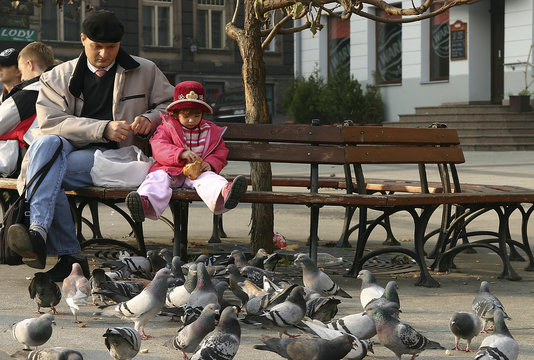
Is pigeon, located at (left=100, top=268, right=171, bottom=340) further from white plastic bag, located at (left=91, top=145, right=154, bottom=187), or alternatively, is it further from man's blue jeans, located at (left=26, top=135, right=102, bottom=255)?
white plastic bag, located at (left=91, top=145, right=154, bottom=187)

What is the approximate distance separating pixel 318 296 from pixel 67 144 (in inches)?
96.4

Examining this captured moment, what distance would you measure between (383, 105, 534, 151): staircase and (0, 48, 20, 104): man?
17936mm

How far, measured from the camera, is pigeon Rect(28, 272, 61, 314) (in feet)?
17.6

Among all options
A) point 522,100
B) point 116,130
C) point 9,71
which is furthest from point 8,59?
point 522,100

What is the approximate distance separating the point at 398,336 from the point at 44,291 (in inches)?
83.0

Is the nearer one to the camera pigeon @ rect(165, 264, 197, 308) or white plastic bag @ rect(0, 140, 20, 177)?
pigeon @ rect(165, 264, 197, 308)

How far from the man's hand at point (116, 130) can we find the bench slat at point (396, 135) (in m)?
1.55

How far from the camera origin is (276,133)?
6.97 meters

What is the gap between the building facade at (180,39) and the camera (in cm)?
3597

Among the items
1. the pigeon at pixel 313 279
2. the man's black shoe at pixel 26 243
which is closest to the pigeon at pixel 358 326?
the pigeon at pixel 313 279

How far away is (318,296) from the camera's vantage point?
5082 millimetres

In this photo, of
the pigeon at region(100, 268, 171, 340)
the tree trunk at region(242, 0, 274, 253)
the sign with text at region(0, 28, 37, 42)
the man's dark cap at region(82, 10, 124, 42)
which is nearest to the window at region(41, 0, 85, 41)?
the sign with text at region(0, 28, 37, 42)

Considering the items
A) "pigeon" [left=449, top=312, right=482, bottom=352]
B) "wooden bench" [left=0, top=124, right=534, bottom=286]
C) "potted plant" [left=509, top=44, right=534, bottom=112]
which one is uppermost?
"potted plant" [left=509, top=44, right=534, bottom=112]

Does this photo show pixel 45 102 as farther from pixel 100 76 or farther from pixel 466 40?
pixel 466 40
